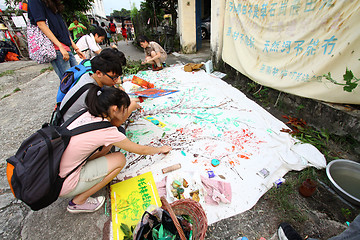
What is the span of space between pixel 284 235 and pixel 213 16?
4685mm

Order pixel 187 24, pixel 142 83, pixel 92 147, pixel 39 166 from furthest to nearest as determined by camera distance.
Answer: pixel 187 24, pixel 142 83, pixel 92 147, pixel 39 166

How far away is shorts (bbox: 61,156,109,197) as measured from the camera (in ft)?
4.35

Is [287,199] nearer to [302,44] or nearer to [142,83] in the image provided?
[302,44]

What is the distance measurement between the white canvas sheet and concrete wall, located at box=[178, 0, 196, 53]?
3.94 meters

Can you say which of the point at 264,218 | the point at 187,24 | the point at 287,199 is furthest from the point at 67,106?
the point at 187,24

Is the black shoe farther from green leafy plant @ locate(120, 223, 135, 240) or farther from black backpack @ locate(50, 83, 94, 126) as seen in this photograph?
black backpack @ locate(50, 83, 94, 126)

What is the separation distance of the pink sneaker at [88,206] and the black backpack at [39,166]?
0.31 metres

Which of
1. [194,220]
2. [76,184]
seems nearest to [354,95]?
[194,220]

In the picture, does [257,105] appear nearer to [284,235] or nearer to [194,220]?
[284,235]

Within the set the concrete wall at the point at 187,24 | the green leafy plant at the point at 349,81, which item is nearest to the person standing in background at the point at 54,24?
the green leafy plant at the point at 349,81

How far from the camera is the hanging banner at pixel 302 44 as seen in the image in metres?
1.75

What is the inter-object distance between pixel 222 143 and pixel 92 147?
1.56 metres

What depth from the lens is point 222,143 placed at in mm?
2172

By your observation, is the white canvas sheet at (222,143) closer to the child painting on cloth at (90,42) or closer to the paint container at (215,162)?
the paint container at (215,162)
